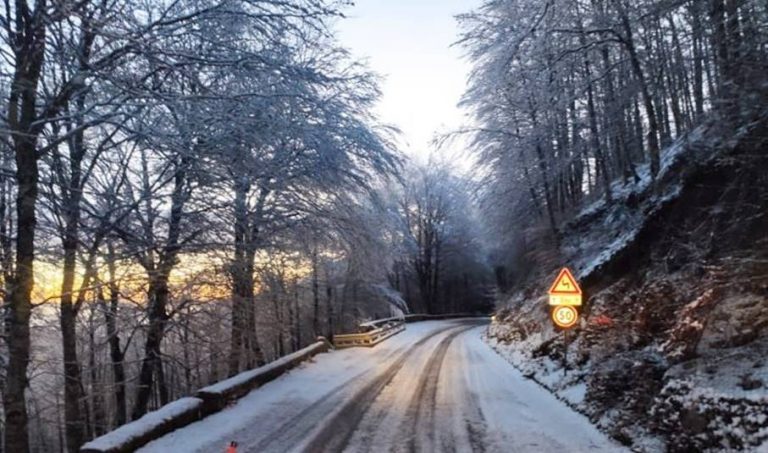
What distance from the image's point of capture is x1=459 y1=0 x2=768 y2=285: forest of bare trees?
876cm

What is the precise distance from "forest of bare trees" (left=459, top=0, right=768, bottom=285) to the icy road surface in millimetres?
5534

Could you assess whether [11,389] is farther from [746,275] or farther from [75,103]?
[746,275]

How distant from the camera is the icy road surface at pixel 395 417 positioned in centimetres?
746

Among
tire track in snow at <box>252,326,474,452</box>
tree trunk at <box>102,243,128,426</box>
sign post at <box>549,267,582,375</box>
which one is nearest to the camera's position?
tire track in snow at <box>252,326,474,452</box>

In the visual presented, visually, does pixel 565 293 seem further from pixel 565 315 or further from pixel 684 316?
pixel 684 316

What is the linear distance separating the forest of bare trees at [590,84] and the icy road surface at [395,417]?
18.2 ft

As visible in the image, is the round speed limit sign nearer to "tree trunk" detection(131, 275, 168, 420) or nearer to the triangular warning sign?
the triangular warning sign

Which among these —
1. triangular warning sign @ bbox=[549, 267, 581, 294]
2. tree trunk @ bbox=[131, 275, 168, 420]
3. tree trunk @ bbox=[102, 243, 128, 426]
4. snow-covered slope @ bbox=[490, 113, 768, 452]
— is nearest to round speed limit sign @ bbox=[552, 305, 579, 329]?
triangular warning sign @ bbox=[549, 267, 581, 294]

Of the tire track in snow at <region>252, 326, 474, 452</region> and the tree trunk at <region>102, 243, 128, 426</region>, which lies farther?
the tree trunk at <region>102, 243, 128, 426</region>

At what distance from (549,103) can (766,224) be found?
8.99 m

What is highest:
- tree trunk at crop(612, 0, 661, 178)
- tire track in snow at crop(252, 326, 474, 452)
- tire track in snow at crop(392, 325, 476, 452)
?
tree trunk at crop(612, 0, 661, 178)

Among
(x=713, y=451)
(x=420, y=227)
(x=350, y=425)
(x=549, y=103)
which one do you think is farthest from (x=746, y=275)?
(x=420, y=227)

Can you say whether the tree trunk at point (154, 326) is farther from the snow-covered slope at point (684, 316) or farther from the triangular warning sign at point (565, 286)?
the snow-covered slope at point (684, 316)

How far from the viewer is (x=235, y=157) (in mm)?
8141
